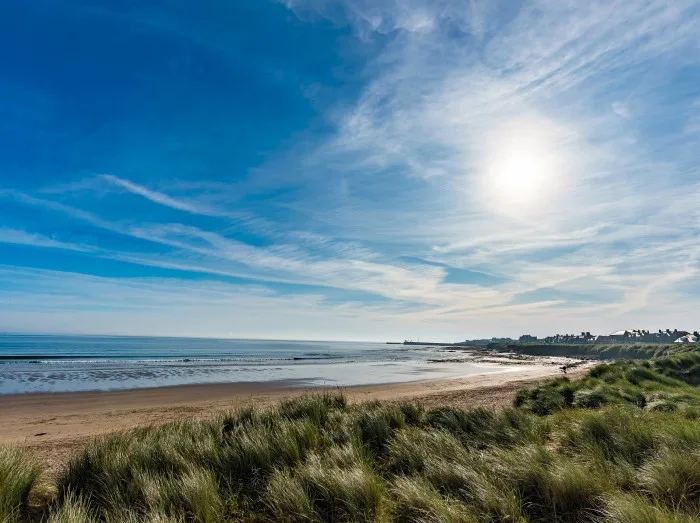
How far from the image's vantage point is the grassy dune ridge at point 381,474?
4430mm

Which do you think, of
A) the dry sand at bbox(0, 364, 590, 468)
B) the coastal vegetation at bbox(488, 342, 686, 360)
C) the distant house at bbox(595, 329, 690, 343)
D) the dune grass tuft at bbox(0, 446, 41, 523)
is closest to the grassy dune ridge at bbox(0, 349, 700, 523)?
the dune grass tuft at bbox(0, 446, 41, 523)

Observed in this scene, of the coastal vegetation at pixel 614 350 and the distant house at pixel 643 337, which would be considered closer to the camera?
the coastal vegetation at pixel 614 350

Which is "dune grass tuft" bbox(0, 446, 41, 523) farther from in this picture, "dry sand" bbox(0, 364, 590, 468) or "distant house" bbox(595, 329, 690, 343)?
"distant house" bbox(595, 329, 690, 343)

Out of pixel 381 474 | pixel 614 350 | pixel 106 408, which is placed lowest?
pixel 106 408

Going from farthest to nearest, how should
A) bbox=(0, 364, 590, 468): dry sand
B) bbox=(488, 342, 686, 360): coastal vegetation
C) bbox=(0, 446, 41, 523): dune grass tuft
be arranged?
bbox=(488, 342, 686, 360): coastal vegetation < bbox=(0, 364, 590, 468): dry sand < bbox=(0, 446, 41, 523): dune grass tuft

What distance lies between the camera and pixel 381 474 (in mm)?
5730

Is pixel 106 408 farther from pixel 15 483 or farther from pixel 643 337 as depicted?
pixel 643 337

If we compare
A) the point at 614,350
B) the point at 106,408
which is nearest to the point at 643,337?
the point at 614,350

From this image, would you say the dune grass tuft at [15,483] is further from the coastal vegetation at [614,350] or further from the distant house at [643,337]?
the distant house at [643,337]

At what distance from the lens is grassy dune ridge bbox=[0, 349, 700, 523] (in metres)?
4.43

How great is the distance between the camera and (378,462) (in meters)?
6.46

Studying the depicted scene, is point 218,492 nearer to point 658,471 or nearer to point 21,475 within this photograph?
point 21,475

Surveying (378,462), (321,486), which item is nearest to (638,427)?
(378,462)

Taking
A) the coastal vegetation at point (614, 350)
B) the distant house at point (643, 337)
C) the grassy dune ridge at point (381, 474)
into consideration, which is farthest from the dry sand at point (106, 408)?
the distant house at point (643, 337)
